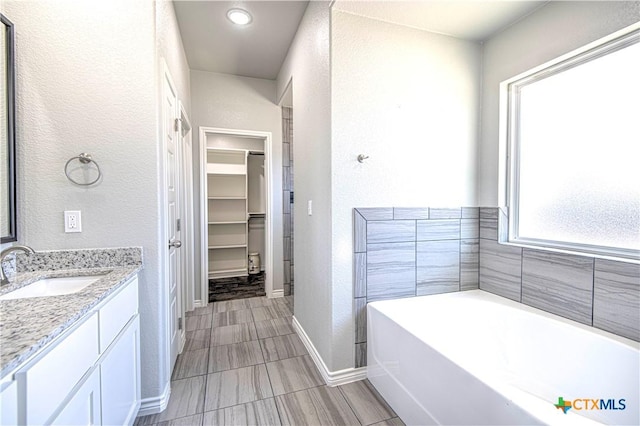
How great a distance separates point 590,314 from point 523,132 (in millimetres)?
1272

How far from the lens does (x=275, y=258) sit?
11.4ft

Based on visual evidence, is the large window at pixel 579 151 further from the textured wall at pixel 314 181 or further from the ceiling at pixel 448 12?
the textured wall at pixel 314 181

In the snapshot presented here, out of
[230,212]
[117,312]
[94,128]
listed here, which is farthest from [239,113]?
[117,312]

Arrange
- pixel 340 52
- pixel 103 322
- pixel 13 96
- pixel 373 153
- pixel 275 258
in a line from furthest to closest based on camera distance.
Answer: pixel 275 258, pixel 373 153, pixel 340 52, pixel 13 96, pixel 103 322

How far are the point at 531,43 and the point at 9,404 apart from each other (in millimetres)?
2970

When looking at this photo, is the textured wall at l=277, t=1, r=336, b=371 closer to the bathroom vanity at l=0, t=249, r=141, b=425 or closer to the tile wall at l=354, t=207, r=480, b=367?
the tile wall at l=354, t=207, r=480, b=367

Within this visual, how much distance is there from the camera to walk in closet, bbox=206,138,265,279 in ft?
14.2

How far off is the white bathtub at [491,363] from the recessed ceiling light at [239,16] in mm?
2451

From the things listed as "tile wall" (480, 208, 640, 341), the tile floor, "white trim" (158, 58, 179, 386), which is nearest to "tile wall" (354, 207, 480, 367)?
"tile wall" (480, 208, 640, 341)

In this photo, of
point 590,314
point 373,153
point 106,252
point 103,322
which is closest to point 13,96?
point 106,252

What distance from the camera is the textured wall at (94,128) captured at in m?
1.38

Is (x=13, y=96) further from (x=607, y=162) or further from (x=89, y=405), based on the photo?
(x=607, y=162)

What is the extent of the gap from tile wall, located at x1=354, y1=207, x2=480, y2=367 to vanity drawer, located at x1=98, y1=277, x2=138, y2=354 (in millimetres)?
1301

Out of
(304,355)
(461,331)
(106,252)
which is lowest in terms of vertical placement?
(304,355)
